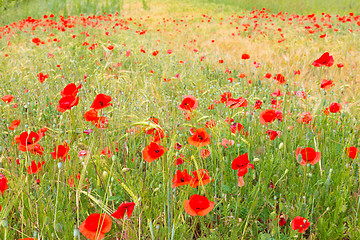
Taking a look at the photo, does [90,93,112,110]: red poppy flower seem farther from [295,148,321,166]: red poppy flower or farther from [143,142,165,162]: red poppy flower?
[295,148,321,166]: red poppy flower

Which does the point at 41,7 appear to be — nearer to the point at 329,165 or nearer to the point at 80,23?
the point at 80,23

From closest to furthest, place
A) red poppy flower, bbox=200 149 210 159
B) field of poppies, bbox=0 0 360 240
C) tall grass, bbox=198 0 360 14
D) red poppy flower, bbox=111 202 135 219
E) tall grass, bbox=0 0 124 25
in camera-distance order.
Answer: red poppy flower, bbox=111 202 135 219 < field of poppies, bbox=0 0 360 240 < red poppy flower, bbox=200 149 210 159 < tall grass, bbox=0 0 124 25 < tall grass, bbox=198 0 360 14

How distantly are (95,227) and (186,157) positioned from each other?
74 cm

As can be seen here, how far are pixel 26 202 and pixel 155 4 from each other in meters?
11.7

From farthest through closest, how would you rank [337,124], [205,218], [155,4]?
[155,4]
[337,124]
[205,218]

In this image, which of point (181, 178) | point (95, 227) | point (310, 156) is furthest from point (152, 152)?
point (310, 156)

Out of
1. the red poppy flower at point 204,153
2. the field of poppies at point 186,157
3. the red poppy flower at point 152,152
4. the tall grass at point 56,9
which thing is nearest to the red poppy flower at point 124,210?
the field of poppies at point 186,157

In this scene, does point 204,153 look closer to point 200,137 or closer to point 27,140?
point 200,137

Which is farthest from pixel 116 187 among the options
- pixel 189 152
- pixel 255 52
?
pixel 255 52

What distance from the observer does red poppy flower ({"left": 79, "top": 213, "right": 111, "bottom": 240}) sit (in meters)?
0.84

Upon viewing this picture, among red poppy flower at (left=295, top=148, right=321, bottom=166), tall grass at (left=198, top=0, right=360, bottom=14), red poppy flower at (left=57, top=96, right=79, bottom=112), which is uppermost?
tall grass at (left=198, top=0, right=360, bottom=14)

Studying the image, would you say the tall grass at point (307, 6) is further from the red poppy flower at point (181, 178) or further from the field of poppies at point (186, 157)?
the red poppy flower at point (181, 178)

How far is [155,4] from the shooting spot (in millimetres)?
11750

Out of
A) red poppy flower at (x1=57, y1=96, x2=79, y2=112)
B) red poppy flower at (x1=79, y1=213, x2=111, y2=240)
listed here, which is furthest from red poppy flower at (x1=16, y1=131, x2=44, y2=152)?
red poppy flower at (x1=79, y1=213, x2=111, y2=240)
